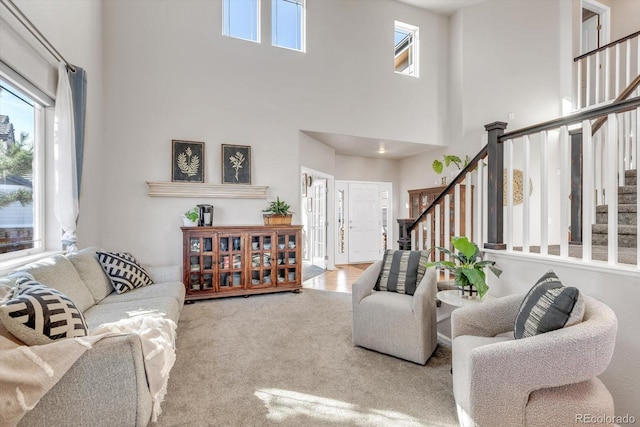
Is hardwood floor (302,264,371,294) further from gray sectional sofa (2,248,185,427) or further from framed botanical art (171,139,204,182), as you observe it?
gray sectional sofa (2,248,185,427)

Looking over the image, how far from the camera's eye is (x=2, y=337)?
1091 mm

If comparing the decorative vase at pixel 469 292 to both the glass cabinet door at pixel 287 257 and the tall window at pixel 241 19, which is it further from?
the tall window at pixel 241 19

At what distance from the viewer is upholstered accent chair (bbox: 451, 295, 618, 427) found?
119 cm

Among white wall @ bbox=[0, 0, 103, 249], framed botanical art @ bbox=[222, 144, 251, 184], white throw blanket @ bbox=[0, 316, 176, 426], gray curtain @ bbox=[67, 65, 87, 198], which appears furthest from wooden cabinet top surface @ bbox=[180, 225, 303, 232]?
white throw blanket @ bbox=[0, 316, 176, 426]

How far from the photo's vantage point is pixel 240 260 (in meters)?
3.94

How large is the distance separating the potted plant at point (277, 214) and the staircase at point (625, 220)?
3332 millimetres

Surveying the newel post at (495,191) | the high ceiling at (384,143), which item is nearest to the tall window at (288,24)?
the high ceiling at (384,143)

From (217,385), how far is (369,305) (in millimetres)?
1224

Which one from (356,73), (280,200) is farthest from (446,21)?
(280,200)

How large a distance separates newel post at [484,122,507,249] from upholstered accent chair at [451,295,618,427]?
1.08 metres

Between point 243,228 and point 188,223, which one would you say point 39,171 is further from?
point 243,228

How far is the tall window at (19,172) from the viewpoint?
2148mm

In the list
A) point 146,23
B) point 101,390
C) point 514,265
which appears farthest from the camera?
point 146,23

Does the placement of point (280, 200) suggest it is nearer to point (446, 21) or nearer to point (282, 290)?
point (282, 290)
